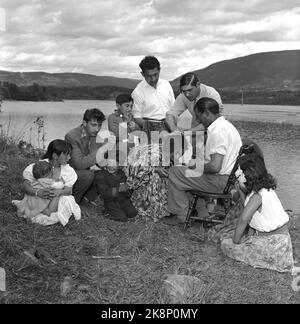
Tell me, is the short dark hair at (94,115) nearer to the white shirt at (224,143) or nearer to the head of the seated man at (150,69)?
the head of the seated man at (150,69)

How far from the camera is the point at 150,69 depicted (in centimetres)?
612

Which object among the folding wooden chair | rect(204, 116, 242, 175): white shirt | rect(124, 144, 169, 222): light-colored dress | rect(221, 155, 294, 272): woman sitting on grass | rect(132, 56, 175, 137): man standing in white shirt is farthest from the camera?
rect(132, 56, 175, 137): man standing in white shirt

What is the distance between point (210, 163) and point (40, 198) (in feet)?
6.13

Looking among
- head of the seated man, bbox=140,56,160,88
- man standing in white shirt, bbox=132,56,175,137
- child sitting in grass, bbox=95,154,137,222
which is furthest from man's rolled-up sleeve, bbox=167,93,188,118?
child sitting in grass, bbox=95,154,137,222

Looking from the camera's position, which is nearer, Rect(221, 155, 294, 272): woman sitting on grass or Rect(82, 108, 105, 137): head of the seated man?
Rect(221, 155, 294, 272): woman sitting on grass

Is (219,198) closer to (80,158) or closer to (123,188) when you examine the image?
(123,188)

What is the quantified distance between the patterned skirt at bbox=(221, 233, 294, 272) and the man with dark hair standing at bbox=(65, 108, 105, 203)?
2.12m

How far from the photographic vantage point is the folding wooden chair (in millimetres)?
5188

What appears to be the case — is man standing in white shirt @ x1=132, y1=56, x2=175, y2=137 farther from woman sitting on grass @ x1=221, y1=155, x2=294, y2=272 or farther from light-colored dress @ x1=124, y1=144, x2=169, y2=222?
woman sitting on grass @ x1=221, y1=155, x2=294, y2=272

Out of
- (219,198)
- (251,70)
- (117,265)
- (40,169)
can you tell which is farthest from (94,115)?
(251,70)

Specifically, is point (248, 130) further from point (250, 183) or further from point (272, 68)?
point (272, 68)

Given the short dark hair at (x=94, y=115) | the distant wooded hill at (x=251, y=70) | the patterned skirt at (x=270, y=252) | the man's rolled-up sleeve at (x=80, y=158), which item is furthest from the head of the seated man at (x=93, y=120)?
the distant wooded hill at (x=251, y=70)

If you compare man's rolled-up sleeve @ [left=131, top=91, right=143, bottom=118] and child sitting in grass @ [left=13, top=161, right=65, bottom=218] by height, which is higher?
man's rolled-up sleeve @ [left=131, top=91, right=143, bottom=118]

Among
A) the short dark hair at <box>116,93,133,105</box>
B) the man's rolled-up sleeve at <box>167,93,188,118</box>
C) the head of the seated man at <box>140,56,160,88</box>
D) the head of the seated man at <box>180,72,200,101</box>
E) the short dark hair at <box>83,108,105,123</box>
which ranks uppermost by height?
the head of the seated man at <box>140,56,160,88</box>
